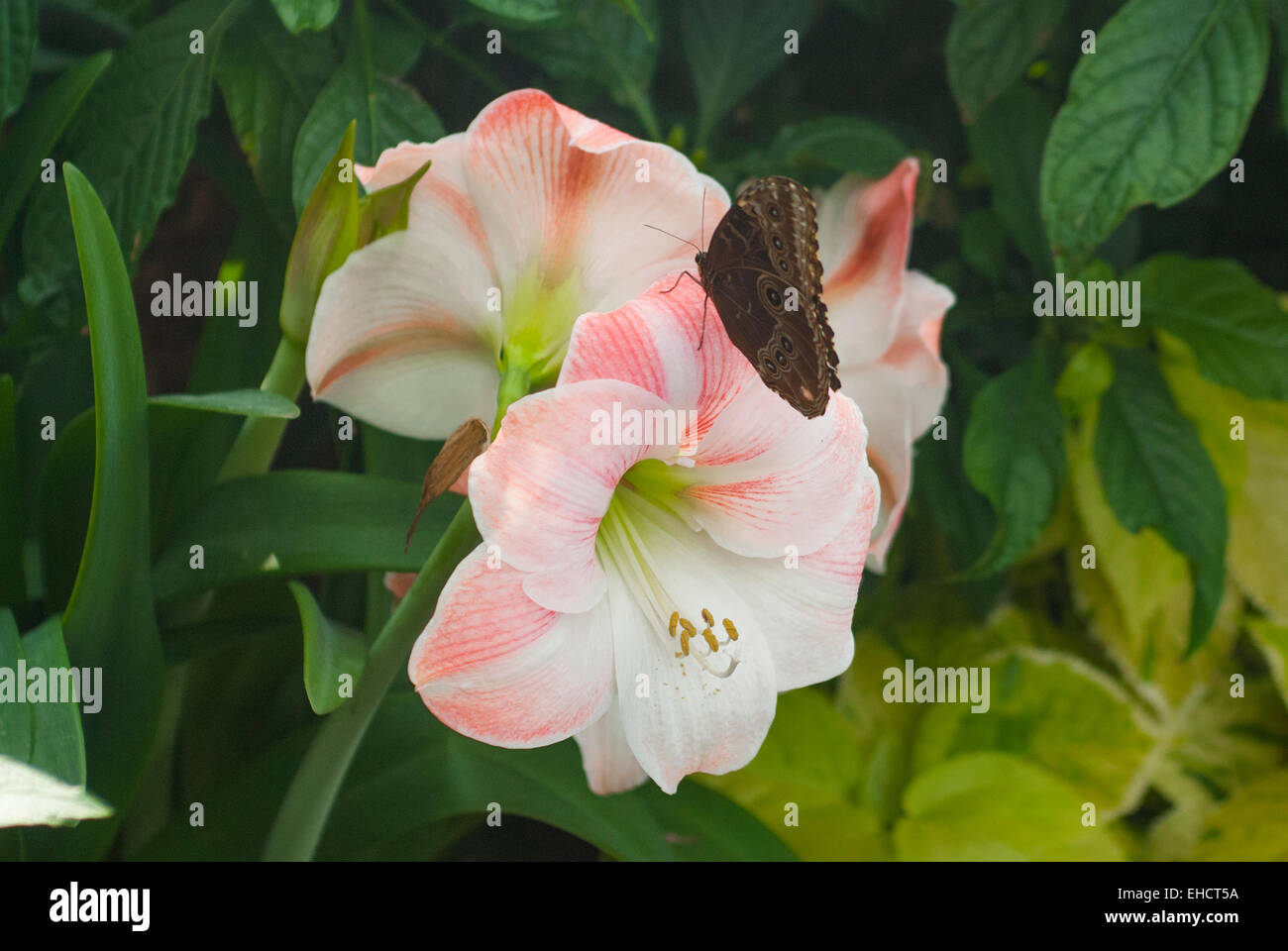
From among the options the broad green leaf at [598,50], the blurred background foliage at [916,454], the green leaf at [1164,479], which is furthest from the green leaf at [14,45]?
the green leaf at [1164,479]

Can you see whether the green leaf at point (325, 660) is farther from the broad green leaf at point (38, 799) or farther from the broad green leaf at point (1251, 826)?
the broad green leaf at point (1251, 826)

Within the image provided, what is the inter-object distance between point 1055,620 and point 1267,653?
0.16m

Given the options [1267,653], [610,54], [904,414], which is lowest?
[1267,653]

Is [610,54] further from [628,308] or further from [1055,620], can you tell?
[1055,620]

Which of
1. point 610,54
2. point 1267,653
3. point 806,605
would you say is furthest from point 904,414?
point 1267,653

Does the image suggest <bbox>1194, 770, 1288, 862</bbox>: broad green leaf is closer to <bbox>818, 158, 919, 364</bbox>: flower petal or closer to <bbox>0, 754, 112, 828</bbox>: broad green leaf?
<bbox>818, 158, 919, 364</bbox>: flower petal

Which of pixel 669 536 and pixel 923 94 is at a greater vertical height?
pixel 923 94

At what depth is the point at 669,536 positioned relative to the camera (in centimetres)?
37

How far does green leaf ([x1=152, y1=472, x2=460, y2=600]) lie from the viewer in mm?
434

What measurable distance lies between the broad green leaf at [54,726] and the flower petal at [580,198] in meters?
0.21

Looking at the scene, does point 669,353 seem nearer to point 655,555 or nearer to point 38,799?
point 655,555

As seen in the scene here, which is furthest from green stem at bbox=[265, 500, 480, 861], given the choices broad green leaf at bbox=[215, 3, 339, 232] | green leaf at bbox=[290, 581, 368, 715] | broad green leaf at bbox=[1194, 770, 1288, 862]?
broad green leaf at bbox=[1194, 770, 1288, 862]

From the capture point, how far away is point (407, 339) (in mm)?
408

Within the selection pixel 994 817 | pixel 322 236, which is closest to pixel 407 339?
pixel 322 236
